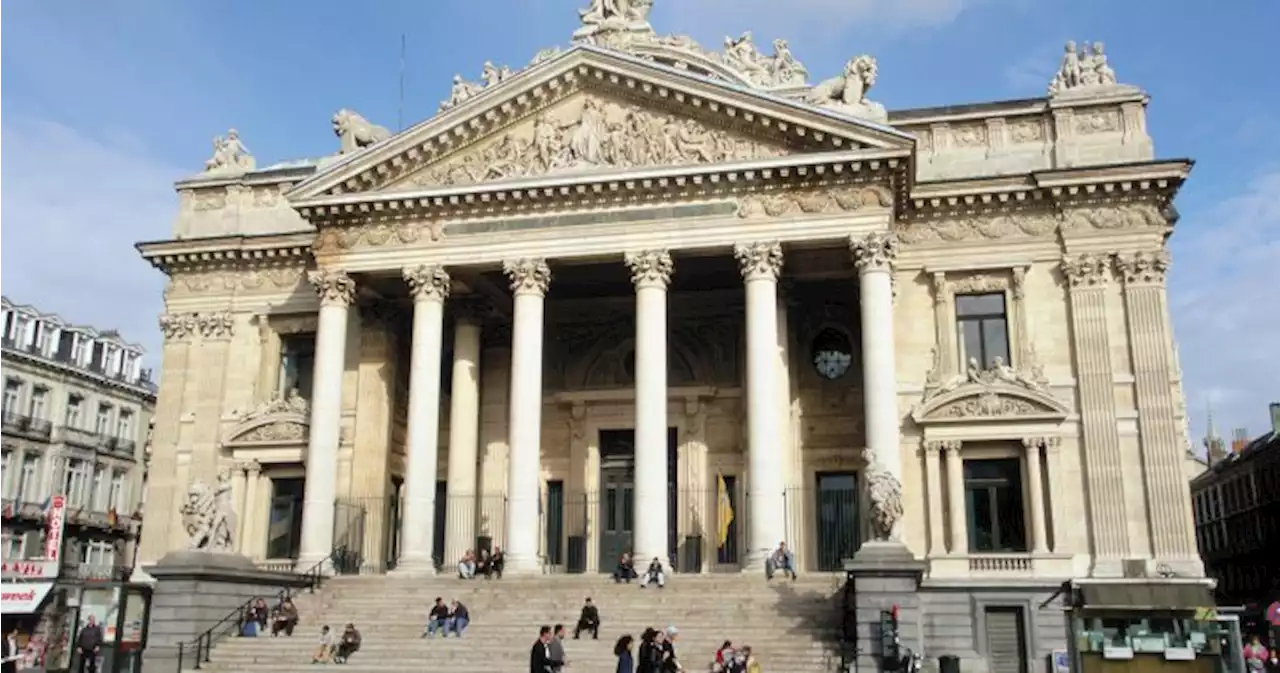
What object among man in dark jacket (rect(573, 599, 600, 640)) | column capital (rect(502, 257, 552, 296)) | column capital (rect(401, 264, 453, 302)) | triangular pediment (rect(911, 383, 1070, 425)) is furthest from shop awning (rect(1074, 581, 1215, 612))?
column capital (rect(401, 264, 453, 302))

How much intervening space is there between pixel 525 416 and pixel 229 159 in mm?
16602

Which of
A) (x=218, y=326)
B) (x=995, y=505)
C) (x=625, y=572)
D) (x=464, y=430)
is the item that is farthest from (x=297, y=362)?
(x=995, y=505)

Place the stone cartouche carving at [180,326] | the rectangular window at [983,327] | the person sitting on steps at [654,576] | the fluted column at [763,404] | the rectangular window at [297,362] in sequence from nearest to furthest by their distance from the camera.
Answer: the person sitting on steps at [654,576] < the fluted column at [763,404] < the rectangular window at [983,327] < the rectangular window at [297,362] < the stone cartouche carving at [180,326]

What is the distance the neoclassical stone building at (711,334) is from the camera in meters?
30.2

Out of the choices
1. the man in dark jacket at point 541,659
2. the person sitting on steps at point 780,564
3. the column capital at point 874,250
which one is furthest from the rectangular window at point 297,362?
the man in dark jacket at point 541,659

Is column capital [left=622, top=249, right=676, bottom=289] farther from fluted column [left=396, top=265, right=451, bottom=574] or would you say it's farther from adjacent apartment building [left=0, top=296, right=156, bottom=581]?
adjacent apartment building [left=0, top=296, right=156, bottom=581]

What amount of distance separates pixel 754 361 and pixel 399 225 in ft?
36.0

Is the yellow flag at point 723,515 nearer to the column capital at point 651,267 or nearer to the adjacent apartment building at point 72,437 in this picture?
the column capital at point 651,267

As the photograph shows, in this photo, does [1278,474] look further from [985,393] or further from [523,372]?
[523,372]

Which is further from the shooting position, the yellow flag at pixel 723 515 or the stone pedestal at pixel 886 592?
the yellow flag at pixel 723 515

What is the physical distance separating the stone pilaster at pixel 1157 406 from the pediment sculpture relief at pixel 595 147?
34.0 feet

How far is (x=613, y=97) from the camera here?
32.5 metres

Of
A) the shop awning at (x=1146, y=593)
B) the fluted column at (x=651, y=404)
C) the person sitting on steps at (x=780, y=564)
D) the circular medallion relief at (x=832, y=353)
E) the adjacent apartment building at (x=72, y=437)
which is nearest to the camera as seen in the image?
the shop awning at (x=1146, y=593)

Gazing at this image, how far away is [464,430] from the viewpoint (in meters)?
33.7
